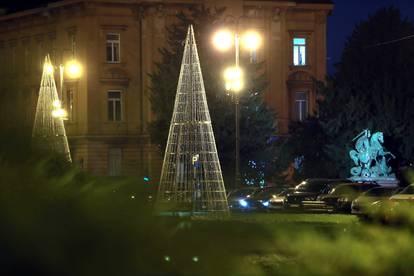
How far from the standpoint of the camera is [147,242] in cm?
2486

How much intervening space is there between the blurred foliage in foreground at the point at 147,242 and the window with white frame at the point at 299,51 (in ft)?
161

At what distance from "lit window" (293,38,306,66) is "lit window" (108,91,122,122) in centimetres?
1338

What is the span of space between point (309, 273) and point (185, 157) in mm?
17281

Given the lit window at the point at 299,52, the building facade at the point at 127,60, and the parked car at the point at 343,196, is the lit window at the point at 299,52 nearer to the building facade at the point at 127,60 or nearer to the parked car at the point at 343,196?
the building facade at the point at 127,60

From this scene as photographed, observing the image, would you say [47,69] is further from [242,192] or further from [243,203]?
[243,203]

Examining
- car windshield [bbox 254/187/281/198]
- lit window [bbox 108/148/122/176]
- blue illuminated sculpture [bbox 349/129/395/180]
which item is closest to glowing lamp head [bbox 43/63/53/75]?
car windshield [bbox 254/187/281/198]

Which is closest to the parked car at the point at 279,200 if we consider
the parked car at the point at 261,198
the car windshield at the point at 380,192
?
the parked car at the point at 261,198

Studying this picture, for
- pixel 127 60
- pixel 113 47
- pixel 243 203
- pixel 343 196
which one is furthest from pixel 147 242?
pixel 113 47

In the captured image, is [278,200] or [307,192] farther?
[278,200]

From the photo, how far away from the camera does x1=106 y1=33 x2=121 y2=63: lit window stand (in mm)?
76812

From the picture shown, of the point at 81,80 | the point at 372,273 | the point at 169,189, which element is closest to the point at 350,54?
the point at 81,80

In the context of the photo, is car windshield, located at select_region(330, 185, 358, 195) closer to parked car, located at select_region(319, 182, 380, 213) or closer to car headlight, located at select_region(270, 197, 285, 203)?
parked car, located at select_region(319, 182, 380, 213)

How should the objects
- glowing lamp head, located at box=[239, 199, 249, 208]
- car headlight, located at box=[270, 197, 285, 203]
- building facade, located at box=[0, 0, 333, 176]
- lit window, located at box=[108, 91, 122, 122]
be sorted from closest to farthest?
glowing lamp head, located at box=[239, 199, 249, 208]
car headlight, located at box=[270, 197, 285, 203]
building facade, located at box=[0, 0, 333, 176]
lit window, located at box=[108, 91, 122, 122]

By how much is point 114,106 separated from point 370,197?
38.2 metres
